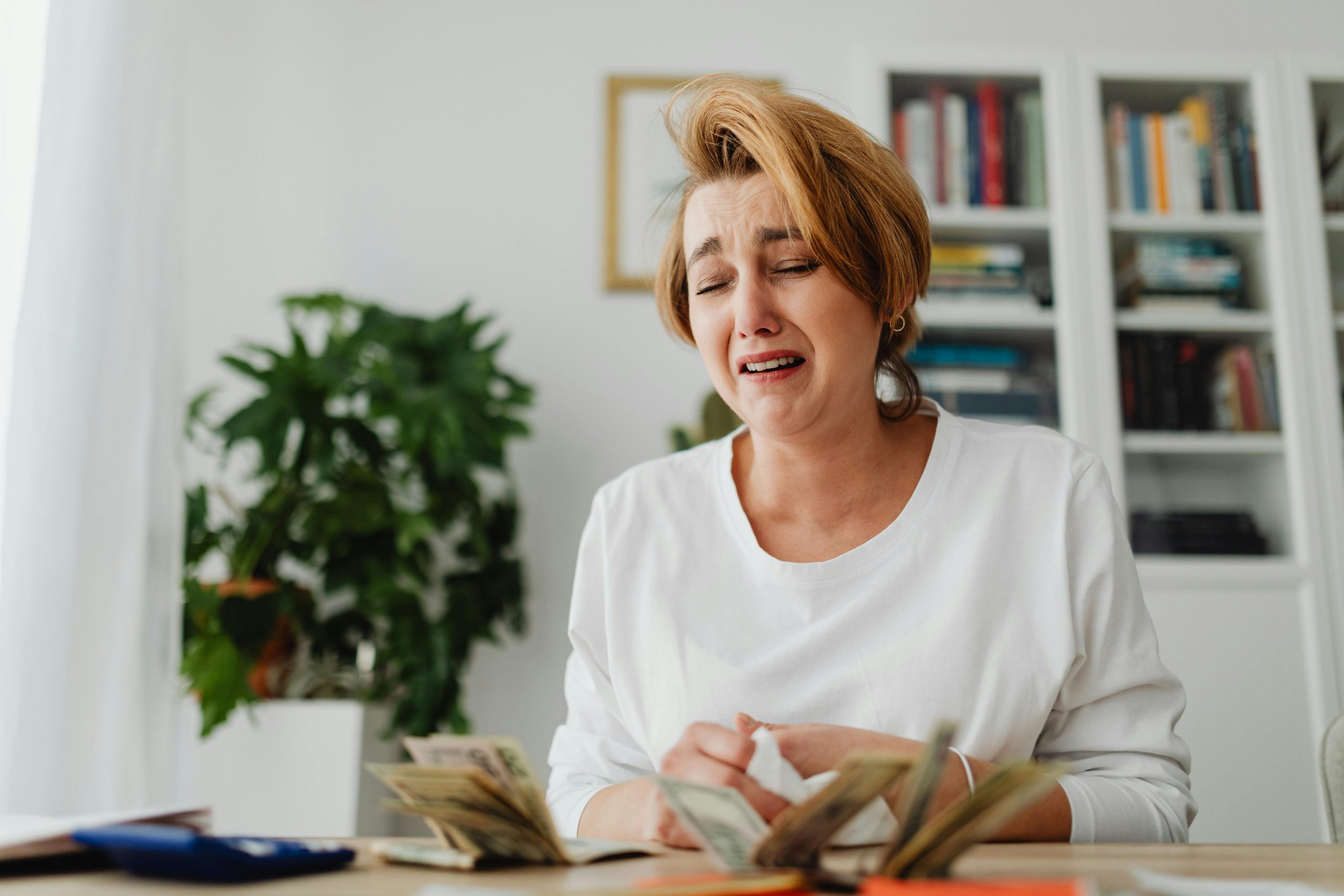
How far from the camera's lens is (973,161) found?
2387 millimetres

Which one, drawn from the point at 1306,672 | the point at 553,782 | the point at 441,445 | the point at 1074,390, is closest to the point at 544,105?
the point at 441,445

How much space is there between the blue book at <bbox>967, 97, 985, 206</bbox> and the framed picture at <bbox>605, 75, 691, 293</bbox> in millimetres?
738

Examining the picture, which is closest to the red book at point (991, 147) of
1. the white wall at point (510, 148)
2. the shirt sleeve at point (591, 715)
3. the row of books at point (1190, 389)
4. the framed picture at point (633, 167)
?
the white wall at point (510, 148)

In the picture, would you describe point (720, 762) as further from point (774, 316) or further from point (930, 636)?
point (774, 316)

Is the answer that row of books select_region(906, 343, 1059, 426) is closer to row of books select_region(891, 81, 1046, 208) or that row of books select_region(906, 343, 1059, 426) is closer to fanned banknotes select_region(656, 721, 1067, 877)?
row of books select_region(891, 81, 1046, 208)

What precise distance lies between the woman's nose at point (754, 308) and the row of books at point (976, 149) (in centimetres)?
144

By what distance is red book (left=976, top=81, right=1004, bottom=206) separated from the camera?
7.78 feet

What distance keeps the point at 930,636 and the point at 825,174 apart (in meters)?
0.50

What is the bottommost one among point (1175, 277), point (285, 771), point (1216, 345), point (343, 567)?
point (285, 771)

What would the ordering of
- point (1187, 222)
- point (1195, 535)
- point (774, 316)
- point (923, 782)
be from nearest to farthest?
point (923, 782) → point (774, 316) → point (1195, 535) → point (1187, 222)

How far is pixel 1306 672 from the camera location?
2.12 meters

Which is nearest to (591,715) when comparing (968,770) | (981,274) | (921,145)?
(968,770)

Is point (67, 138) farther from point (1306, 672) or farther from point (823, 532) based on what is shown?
point (1306, 672)

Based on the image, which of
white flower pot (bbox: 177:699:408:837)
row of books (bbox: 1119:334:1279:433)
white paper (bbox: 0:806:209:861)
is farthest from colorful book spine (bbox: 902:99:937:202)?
white paper (bbox: 0:806:209:861)
